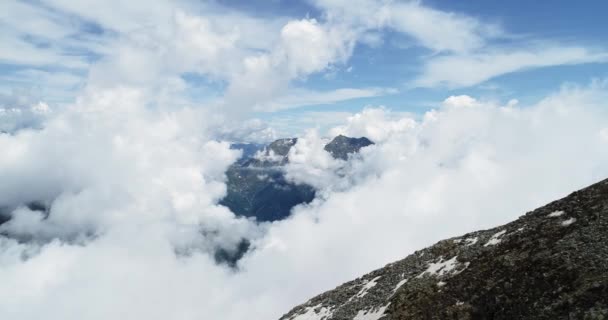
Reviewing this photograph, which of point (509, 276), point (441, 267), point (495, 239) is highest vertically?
point (495, 239)

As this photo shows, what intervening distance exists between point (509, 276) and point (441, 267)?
34.8ft

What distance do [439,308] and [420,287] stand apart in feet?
19.3

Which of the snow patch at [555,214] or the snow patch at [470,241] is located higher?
the snow patch at [555,214]

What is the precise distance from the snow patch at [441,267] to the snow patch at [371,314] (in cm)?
595

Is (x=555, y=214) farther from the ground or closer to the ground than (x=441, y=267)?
farther from the ground

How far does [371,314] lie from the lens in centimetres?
4222

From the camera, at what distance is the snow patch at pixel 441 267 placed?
42250 millimetres

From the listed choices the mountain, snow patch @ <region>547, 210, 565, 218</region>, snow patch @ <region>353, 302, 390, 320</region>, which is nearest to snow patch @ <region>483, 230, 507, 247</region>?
the mountain

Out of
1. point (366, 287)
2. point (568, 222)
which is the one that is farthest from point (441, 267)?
point (568, 222)

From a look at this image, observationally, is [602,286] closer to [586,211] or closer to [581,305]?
[581,305]

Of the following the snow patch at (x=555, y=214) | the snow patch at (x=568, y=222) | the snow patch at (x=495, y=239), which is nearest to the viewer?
the snow patch at (x=568, y=222)

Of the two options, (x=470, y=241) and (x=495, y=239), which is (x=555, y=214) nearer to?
(x=495, y=239)

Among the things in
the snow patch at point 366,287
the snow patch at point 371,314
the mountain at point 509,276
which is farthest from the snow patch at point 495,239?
the snow patch at point 366,287

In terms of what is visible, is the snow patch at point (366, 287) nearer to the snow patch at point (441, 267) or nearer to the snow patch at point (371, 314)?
the snow patch at point (371, 314)
